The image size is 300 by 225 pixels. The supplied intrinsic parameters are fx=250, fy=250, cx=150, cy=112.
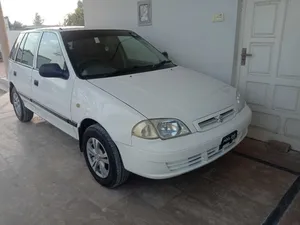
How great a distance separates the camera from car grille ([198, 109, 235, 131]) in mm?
Answer: 2014

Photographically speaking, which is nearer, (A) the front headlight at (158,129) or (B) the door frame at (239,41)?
(A) the front headlight at (158,129)

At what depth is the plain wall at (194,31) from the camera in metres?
3.15

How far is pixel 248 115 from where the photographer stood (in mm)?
2418

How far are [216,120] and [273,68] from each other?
132 cm

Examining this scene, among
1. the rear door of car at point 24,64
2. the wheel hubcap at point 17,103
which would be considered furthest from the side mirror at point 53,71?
the wheel hubcap at point 17,103

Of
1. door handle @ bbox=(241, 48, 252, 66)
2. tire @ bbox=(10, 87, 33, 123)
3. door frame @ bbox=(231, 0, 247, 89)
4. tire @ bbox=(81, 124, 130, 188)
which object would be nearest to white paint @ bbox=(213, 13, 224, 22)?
door frame @ bbox=(231, 0, 247, 89)

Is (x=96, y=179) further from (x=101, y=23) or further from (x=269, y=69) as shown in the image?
(x=101, y=23)

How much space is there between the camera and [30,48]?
3359 millimetres

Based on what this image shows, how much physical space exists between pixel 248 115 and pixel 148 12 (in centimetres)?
252

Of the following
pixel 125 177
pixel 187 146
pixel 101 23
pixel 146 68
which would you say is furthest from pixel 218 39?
pixel 101 23

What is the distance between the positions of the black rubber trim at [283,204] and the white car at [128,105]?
60 cm

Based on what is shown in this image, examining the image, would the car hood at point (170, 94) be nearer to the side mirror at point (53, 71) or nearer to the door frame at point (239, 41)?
the side mirror at point (53, 71)

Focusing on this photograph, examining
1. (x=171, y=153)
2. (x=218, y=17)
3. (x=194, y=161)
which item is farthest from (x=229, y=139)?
(x=218, y=17)

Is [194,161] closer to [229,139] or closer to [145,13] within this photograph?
[229,139]
